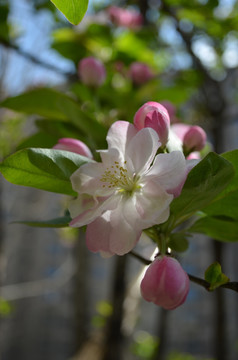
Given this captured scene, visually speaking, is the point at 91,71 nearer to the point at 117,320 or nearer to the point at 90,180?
the point at 90,180

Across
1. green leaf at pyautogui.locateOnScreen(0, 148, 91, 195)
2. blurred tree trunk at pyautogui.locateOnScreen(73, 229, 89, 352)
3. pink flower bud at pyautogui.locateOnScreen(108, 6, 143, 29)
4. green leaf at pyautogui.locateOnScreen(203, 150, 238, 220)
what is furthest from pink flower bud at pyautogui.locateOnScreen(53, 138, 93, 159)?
blurred tree trunk at pyautogui.locateOnScreen(73, 229, 89, 352)

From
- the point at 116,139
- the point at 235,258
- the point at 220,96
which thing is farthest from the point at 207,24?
the point at 235,258

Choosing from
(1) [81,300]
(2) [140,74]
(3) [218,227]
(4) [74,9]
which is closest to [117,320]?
(1) [81,300]

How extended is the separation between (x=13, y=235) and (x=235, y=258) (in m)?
2.05

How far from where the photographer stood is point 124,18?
1.18 m

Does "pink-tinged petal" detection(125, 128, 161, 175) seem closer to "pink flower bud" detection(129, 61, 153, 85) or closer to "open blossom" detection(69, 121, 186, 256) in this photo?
"open blossom" detection(69, 121, 186, 256)

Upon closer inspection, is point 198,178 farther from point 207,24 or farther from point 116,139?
point 207,24

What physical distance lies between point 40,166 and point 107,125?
41 cm

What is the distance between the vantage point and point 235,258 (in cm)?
319

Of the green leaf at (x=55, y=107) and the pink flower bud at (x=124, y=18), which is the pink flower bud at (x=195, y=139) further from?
the pink flower bud at (x=124, y=18)

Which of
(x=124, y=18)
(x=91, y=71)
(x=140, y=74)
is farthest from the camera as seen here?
(x=124, y=18)

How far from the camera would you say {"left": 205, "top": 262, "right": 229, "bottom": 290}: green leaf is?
0.35m

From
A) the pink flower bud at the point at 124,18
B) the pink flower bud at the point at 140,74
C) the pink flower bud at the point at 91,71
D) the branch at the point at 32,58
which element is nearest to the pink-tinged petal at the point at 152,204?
the pink flower bud at the point at 91,71

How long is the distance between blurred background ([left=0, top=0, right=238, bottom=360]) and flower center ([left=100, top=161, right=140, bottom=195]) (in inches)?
5.8
